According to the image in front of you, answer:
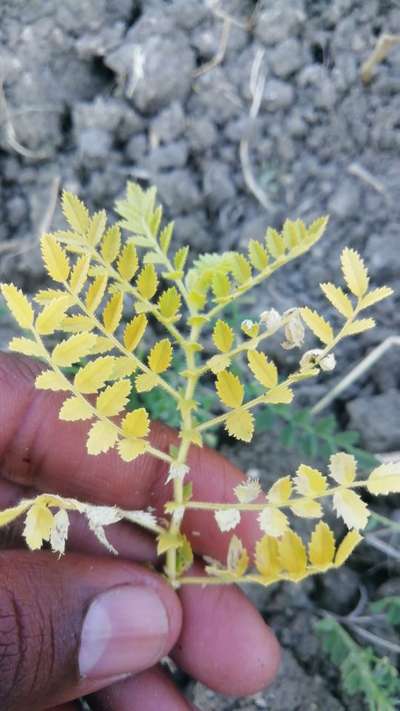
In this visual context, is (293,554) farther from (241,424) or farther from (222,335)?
(222,335)

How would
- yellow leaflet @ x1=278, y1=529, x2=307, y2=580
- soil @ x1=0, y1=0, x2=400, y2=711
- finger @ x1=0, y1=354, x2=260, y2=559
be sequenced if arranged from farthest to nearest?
soil @ x1=0, y1=0, x2=400, y2=711 → finger @ x1=0, y1=354, x2=260, y2=559 → yellow leaflet @ x1=278, y1=529, x2=307, y2=580

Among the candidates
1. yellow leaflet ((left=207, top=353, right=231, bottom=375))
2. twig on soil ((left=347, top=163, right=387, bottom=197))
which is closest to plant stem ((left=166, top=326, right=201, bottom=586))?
yellow leaflet ((left=207, top=353, right=231, bottom=375))

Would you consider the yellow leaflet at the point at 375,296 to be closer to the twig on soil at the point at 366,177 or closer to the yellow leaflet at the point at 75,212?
the yellow leaflet at the point at 75,212

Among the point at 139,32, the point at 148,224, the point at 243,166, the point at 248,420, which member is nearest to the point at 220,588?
the point at 248,420

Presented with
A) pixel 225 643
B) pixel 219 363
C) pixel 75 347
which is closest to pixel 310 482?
pixel 219 363

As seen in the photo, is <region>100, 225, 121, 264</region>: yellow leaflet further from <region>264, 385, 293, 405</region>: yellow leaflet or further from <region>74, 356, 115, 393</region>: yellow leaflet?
<region>264, 385, 293, 405</region>: yellow leaflet

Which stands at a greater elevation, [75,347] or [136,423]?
[75,347]
